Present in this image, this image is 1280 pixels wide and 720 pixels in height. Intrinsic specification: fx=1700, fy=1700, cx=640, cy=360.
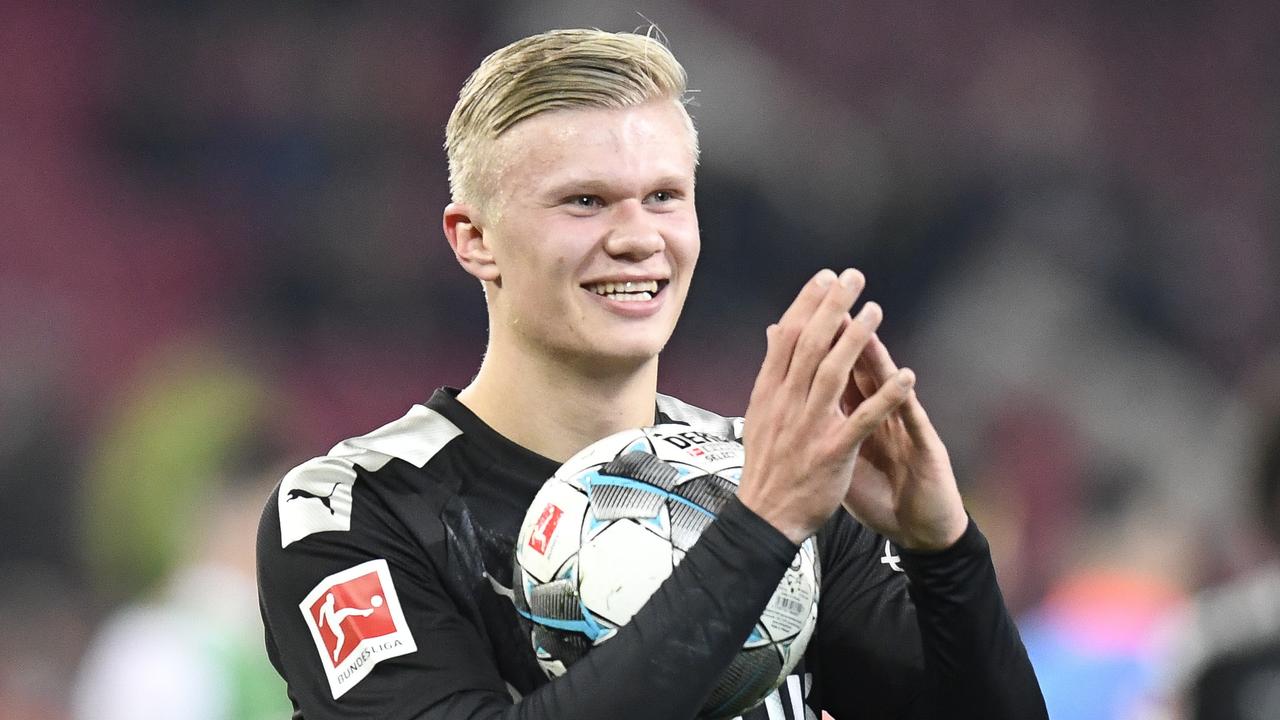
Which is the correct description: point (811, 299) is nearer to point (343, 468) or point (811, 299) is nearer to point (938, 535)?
point (938, 535)

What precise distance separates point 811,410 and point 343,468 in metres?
0.86

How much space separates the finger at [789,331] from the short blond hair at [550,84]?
2.27 ft

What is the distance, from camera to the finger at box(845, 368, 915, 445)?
2.13 m

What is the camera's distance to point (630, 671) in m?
2.13

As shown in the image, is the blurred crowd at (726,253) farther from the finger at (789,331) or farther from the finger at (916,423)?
the finger at (789,331)

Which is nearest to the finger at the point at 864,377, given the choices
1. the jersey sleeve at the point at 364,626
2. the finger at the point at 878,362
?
the finger at the point at 878,362

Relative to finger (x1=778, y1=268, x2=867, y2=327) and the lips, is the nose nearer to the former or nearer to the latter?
the lips

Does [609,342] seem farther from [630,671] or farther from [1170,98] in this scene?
[1170,98]

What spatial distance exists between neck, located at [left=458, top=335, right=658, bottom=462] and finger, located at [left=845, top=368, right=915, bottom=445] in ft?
2.26

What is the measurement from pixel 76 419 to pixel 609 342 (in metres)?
5.09

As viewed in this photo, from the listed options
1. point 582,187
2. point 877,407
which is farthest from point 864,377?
point 582,187

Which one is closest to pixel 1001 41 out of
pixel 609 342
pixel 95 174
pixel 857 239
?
pixel 857 239

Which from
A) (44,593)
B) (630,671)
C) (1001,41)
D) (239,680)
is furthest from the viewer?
(1001,41)

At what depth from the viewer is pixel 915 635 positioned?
269cm
